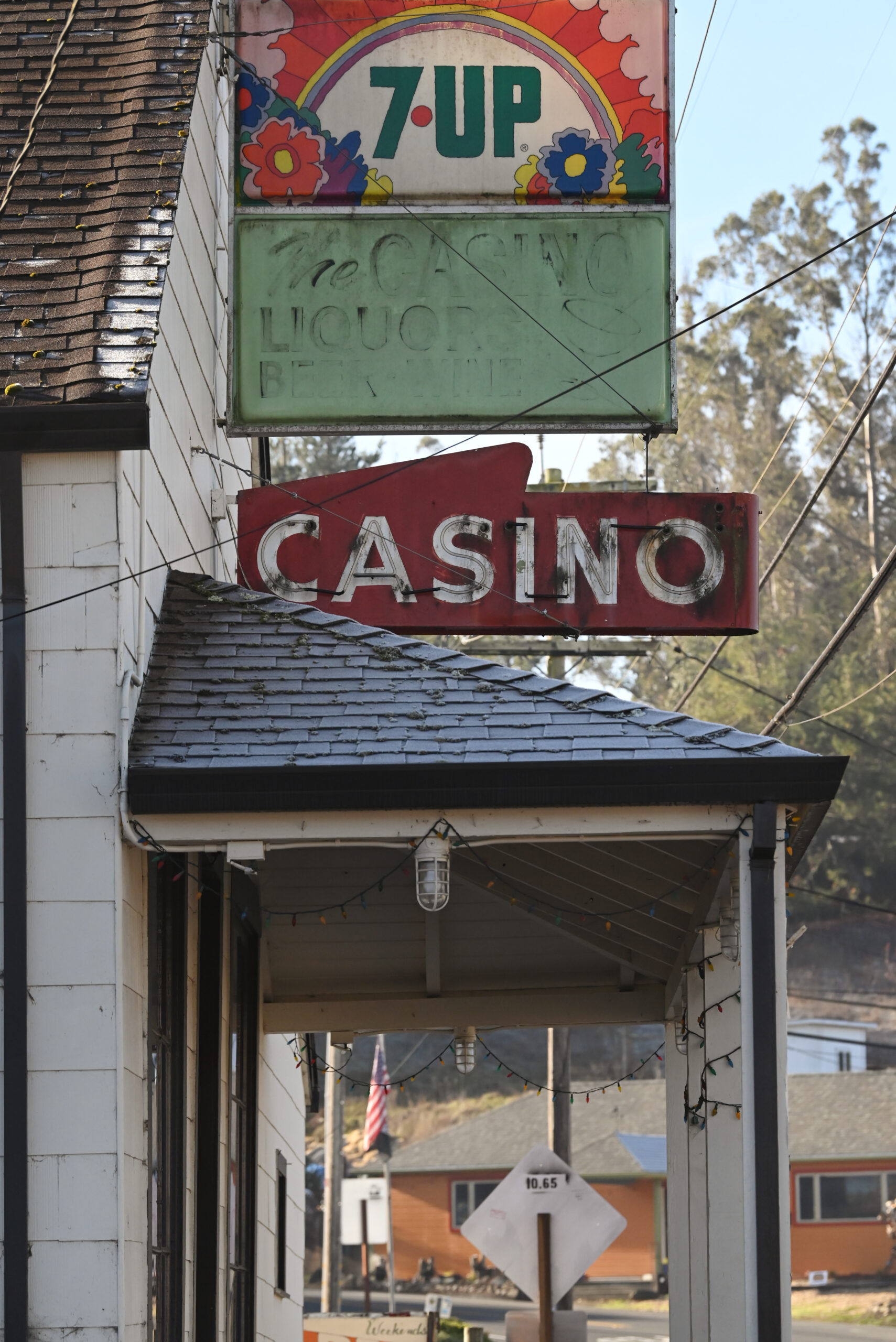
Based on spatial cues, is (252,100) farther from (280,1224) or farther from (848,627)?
(280,1224)

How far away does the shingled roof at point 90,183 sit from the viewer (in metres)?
6.79

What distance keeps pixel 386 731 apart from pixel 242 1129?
4.70 meters

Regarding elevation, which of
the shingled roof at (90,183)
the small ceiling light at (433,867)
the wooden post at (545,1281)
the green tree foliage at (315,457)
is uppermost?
the green tree foliage at (315,457)

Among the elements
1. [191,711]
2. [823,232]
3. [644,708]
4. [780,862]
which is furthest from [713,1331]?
[823,232]

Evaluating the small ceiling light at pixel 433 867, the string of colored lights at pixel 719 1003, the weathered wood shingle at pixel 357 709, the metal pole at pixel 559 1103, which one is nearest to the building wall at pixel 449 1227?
the metal pole at pixel 559 1103

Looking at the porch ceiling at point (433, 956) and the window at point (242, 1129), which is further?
the window at point (242, 1129)

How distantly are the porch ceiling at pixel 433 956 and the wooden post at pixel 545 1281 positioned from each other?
4.36 ft

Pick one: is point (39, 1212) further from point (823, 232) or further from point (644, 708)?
point (823, 232)

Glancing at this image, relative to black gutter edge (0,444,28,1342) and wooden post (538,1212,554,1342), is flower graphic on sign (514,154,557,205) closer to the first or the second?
black gutter edge (0,444,28,1342)

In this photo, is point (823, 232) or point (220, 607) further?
point (823, 232)

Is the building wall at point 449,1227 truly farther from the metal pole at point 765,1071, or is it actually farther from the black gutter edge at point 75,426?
the black gutter edge at point 75,426

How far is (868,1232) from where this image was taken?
4281 centimetres

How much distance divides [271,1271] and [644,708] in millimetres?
6714

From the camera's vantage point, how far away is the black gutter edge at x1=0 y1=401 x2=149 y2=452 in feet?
21.2
